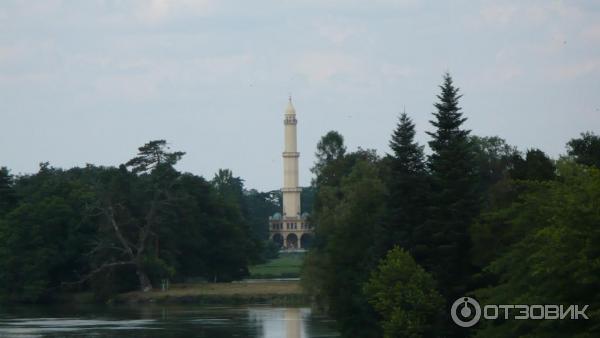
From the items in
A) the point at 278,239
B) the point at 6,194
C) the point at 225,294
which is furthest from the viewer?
the point at 278,239

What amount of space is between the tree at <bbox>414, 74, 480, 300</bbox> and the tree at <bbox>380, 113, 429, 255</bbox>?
751 mm

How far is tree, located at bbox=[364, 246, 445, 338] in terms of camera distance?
45.9 meters

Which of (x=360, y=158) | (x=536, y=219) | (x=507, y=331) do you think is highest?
(x=360, y=158)

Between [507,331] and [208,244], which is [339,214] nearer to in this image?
[507,331]

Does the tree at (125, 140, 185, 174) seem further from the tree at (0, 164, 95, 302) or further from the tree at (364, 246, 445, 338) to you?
the tree at (364, 246, 445, 338)

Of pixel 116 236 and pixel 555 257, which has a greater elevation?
pixel 116 236

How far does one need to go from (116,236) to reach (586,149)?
1921 inches

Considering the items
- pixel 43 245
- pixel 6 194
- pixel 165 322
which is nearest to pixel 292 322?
pixel 165 322

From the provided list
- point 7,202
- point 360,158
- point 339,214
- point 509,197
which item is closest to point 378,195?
point 339,214

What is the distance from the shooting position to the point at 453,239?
48.7m

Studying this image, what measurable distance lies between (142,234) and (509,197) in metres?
54.2

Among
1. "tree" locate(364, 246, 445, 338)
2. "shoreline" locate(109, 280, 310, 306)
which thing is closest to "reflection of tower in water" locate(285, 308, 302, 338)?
"shoreline" locate(109, 280, 310, 306)

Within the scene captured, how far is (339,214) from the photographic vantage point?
6272 centimetres

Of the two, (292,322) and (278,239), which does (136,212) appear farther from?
(278,239)
